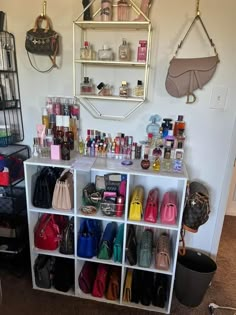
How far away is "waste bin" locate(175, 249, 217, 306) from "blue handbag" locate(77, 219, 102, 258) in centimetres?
61

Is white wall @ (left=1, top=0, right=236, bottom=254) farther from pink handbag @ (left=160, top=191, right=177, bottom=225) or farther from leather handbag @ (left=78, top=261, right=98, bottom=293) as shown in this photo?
leather handbag @ (left=78, top=261, right=98, bottom=293)

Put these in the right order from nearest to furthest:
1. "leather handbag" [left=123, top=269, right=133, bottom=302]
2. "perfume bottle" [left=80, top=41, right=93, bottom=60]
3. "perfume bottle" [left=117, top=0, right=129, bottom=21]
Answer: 1. "perfume bottle" [left=117, top=0, right=129, bottom=21]
2. "perfume bottle" [left=80, top=41, right=93, bottom=60]
3. "leather handbag" [left=123, top=269, right=133, bottom=302]

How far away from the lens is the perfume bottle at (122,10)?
1472 millimetres

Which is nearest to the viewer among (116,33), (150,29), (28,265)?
(150,29)

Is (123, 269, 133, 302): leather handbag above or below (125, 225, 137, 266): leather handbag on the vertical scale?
below

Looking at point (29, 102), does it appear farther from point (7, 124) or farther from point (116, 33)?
point (116, 33)

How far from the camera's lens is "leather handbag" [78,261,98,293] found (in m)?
1.75

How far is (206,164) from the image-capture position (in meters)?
1.75

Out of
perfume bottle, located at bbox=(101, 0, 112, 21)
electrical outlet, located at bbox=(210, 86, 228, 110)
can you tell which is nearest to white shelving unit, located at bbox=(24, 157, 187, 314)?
electrical outlet, located at bbox=(210, 86, 228, 110)

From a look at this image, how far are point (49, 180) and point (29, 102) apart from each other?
623 millimetres

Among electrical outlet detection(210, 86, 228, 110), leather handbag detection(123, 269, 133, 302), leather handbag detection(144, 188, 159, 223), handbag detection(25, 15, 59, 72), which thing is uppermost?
handbag detection(25, 15, 59, 72)

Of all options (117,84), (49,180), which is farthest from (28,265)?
(117,84)

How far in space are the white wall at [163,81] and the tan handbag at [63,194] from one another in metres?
0.42

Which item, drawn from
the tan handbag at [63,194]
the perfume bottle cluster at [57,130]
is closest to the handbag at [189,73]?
the perfume bottle cluster at [57,130]
